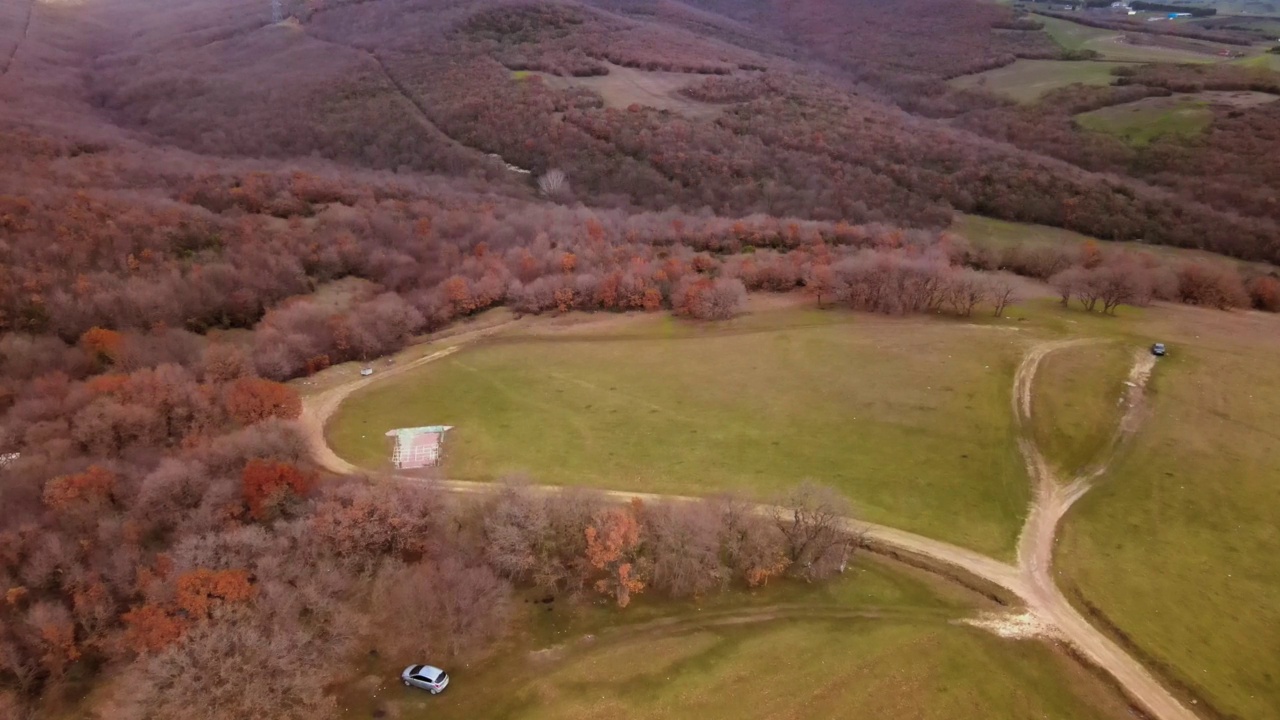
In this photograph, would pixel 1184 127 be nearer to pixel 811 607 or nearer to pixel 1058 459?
pixel 1058 459

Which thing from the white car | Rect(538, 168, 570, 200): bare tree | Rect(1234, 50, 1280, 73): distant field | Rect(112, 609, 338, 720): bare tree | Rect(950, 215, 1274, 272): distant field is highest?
Rect(1234, 50, 1280, 73): distant field

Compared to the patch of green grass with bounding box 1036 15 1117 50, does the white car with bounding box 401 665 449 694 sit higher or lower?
lower

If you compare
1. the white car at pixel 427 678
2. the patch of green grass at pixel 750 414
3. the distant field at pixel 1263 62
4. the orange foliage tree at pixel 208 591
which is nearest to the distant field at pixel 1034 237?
the patch of green grass at pixel 750 414

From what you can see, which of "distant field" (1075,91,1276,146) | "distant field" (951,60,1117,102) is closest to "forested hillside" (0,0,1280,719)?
"distant field" (1075,91,1276,146)

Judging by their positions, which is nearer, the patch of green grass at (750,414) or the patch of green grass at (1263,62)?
the patch of green grass at (750,414)

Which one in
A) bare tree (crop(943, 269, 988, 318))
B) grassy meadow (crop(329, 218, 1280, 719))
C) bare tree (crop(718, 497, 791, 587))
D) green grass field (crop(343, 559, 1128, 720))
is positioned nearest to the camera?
green grass field (crop(343, 559, 1128, 720))

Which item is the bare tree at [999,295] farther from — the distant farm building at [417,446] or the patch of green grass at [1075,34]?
the patch of green grass at [1075,34]

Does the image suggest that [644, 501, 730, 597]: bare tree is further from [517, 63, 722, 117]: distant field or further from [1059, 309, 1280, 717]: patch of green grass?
[517, 63, 722, 117]: distant field

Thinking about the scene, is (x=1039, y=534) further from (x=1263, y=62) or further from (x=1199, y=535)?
(x=1263, y=62)
